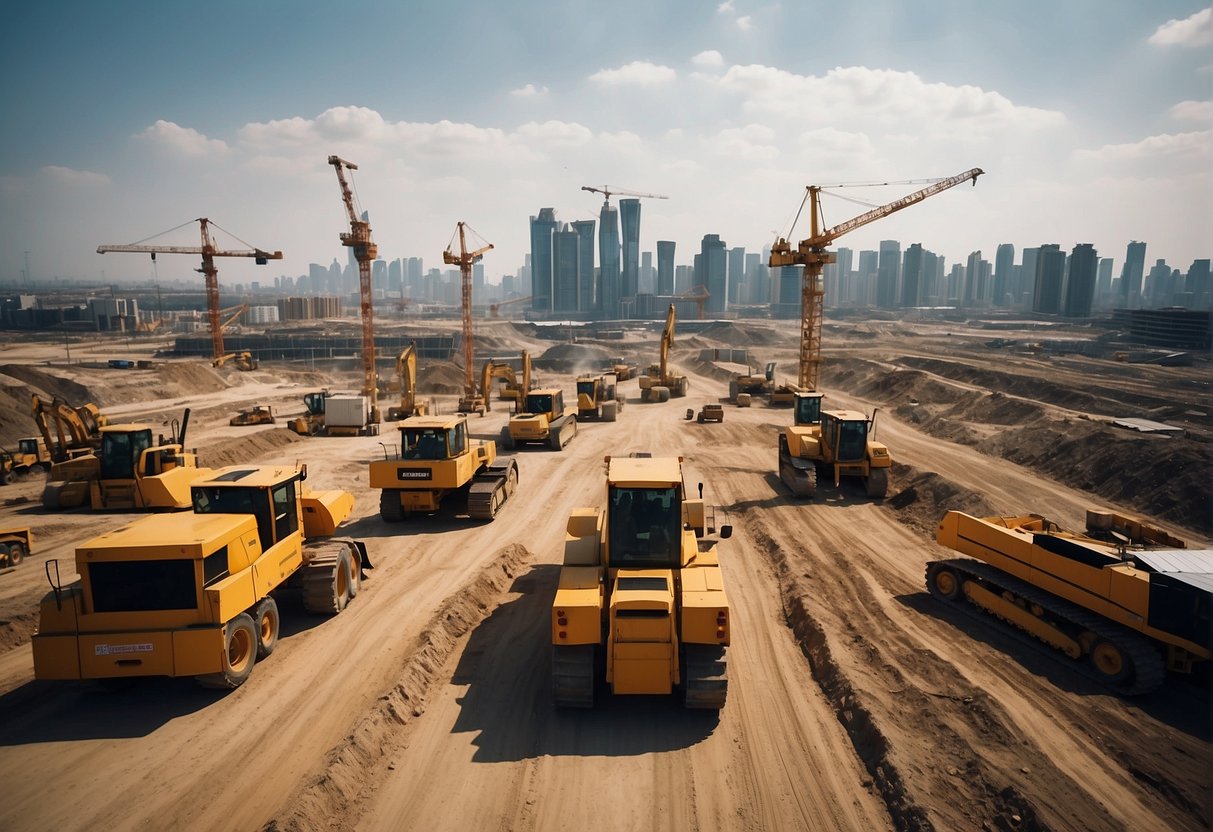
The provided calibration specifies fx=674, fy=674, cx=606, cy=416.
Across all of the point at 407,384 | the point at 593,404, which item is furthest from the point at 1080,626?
the point at 407,384

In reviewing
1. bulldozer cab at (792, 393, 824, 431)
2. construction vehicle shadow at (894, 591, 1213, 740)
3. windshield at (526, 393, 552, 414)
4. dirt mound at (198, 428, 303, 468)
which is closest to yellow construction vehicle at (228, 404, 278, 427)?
dirt mound at (198, 428, 303, 468)

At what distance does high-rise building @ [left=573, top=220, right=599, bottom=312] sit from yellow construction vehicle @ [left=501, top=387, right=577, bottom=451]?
158209 mm

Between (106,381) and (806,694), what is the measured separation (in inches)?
2109

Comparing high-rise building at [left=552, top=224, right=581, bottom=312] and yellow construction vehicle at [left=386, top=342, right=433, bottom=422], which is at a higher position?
high-rise building at [left=552, top=224, right=581, bottom=312]

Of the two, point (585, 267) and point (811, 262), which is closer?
point (811, 262)

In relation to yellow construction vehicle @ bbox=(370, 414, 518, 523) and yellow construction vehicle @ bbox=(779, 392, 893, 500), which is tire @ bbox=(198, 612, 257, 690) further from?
yellow construction vehicle @ bbox=(779, 392, 893, 500)

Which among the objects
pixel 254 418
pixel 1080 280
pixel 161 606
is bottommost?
pixel 254 418

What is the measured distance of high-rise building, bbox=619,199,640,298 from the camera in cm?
18150

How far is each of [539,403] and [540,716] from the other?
21174 millimetres

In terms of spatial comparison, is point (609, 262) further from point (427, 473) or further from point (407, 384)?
point (427, 473)

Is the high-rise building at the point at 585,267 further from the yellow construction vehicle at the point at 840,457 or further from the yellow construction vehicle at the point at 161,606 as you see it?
the yellow construction vehicle at the point at 161,606

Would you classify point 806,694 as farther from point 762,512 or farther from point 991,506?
point 991,506

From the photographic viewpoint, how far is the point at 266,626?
10.3 metres

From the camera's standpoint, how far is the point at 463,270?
51750mm
